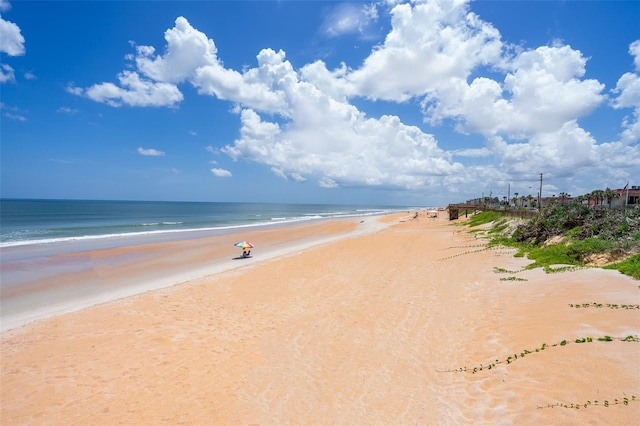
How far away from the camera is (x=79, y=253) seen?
75.7 ft

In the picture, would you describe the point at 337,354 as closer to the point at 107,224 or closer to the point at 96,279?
the point at 96,279

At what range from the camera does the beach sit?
17.1 feet

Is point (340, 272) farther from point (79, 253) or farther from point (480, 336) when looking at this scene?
point (79, 253)

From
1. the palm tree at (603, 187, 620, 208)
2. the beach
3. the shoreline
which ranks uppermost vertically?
the palm tree at (603, 187, 620, 208)

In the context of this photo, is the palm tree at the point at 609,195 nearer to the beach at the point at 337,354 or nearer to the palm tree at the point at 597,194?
the palm tree at the point at 597,194

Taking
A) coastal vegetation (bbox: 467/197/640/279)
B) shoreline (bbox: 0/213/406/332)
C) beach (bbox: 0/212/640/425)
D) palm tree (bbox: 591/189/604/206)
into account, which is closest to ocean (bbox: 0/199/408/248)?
shoreline (bbox: 0/213/406/332)

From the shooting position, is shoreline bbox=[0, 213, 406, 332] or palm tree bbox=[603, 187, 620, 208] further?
palm tree bbox=[603, 187, 620, 208]

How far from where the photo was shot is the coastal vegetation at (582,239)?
38.6 ft

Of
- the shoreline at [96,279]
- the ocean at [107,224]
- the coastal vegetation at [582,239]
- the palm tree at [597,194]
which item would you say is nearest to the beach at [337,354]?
the shoreline at [96,279]

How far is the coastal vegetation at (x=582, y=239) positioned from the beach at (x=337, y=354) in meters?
1.48

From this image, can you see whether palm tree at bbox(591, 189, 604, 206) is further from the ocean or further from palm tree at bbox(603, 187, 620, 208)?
the ocean

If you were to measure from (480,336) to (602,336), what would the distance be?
236 cm

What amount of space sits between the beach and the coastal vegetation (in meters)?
1.48

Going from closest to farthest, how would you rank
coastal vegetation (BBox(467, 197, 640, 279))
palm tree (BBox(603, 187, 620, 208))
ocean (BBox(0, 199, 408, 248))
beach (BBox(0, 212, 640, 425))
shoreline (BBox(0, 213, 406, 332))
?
beach (BBox(0, 212, 640, 425)) → shoreline (BBox(0, 213, 406, 332)) → coastal vegetation (BBox(467, 197, 640, 279)) → ocean (BBox(0, 199, 408, 248)) → palm tree (BBox(603, 187, 620, 208))
